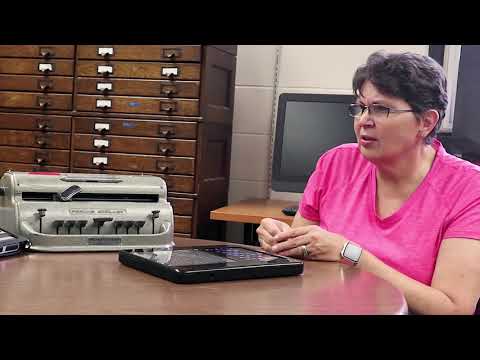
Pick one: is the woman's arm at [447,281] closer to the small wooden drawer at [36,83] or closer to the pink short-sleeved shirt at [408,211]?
the pink short-sleeved shirt at [408,211]

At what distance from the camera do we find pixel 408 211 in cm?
161

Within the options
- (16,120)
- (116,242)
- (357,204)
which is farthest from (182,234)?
(116,242)

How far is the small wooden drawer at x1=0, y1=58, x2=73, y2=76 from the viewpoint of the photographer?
10.4 ft

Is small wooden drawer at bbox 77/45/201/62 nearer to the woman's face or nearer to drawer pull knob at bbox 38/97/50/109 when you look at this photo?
drawer pull knob at bbox 38/97/50/109

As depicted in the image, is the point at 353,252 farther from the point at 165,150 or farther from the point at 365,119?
the point at 165,150

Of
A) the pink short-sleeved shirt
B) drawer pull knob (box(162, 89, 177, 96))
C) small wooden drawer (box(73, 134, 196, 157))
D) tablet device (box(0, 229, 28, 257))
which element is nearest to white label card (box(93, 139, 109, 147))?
small wooden drawer (box(73, 134, 196, 157))

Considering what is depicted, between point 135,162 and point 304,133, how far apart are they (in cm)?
80

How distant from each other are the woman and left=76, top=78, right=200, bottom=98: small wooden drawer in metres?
1.36

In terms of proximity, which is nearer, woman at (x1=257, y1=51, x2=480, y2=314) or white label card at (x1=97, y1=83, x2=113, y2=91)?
woman at (x1=257, y1=51, x2=480, y2=314)

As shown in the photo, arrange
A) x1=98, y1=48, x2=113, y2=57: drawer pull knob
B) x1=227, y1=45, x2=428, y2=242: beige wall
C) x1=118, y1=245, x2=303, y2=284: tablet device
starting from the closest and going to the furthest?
x1=118, y1=245, x2=303, y2=284: tablet device
x1=98, y1=48, x2=113, y2=57: drawer pull knob
x1=227, y1=45, x2=428, y2=242: beige wall

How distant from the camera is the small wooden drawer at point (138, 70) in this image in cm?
300

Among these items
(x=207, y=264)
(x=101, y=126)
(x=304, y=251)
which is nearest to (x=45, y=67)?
(x=101, y=126)
